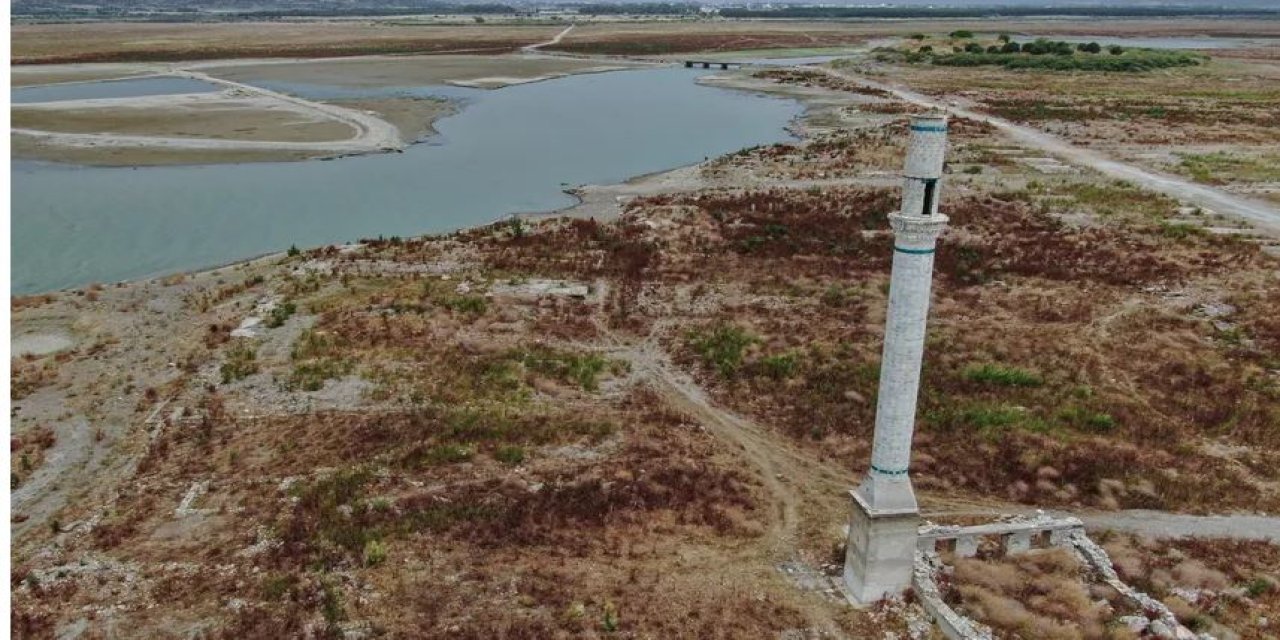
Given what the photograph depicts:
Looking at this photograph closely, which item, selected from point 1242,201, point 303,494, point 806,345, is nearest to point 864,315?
point 806,345

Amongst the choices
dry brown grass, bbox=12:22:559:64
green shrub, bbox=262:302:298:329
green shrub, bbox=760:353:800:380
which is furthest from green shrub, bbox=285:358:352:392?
dry brown grass, bbox=12:22:559:64

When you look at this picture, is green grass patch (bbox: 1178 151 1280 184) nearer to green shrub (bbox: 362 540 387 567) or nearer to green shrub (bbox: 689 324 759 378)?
green shrub (bbox: 689 324 759 378)

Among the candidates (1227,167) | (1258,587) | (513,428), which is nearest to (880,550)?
(1258,587)

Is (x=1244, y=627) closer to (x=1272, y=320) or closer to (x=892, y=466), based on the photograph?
(x=892, y=466)

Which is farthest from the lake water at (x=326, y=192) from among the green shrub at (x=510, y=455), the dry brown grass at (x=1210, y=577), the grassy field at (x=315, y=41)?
the grassy field at (x=315, y=41)

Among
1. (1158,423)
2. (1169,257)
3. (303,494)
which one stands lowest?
(303,494)
